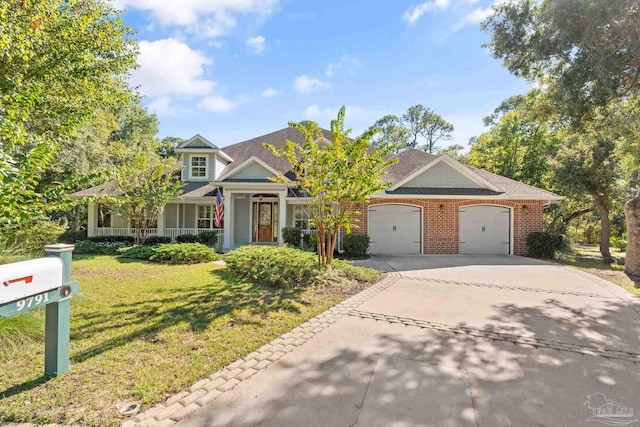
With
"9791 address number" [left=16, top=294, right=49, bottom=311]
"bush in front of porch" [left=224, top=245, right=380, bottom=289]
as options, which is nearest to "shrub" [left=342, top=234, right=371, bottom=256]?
"bush in front of porch" [left=224, top=245, right=380, bottom=289]

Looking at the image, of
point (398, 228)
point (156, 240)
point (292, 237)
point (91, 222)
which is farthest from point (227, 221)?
point (398, 228)

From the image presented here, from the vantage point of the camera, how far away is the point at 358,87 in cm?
1370

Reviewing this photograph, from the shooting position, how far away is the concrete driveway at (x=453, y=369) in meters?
2.64

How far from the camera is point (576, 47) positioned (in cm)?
807

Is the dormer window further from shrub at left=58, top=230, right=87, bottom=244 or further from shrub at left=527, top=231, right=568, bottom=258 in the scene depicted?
shrub at left=527, top=231, right=568, bottom=258

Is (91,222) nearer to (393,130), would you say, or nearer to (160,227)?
(160,227)

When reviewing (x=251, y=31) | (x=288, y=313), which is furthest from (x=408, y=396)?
(x=251, y=31)

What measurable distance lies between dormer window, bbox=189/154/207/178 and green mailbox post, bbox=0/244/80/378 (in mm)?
14653

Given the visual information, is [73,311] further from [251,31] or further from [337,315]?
[251,31]

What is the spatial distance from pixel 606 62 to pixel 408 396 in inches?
374

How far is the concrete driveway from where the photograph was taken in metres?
2.64

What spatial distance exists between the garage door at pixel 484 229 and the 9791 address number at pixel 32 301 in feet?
46.6

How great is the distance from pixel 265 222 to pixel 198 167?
4873mm

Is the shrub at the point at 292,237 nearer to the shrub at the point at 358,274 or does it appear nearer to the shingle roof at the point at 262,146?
the shrub at the point at 358,274
